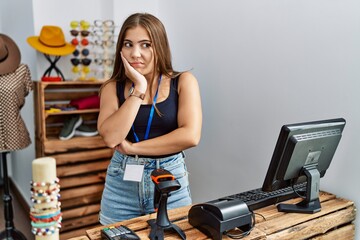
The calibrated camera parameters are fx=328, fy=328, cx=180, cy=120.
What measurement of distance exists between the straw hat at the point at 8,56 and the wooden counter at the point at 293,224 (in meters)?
1.58

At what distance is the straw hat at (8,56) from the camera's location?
7.31 ft

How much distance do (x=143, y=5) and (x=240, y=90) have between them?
1.29 metres

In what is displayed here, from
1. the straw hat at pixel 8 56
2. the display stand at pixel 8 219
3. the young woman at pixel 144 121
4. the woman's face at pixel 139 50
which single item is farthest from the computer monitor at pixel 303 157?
the display stand at pixel 8 219

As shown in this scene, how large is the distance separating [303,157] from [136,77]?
774mm

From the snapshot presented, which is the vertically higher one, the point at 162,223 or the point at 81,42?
the point at 81,42

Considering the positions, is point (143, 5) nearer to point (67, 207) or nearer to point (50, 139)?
point (50, 139)

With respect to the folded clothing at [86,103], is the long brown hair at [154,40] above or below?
above

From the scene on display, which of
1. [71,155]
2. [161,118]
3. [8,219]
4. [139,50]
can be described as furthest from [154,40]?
[8,219]

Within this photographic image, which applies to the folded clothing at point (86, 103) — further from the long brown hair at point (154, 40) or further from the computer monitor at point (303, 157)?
the computer monitor at point (303, 157)

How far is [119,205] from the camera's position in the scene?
4.76ft

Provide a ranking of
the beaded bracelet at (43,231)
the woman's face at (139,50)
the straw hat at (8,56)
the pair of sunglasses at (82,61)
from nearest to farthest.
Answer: the beaded bracelet at (43,231)
the woman's face at (139,50)
the straw hat at (8,56)
the pair of sunglasses at (82,61)

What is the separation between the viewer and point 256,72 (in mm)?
1908

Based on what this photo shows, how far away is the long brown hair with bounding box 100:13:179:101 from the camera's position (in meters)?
1.48

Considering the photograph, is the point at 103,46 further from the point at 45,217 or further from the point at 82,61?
the point at 45,217
